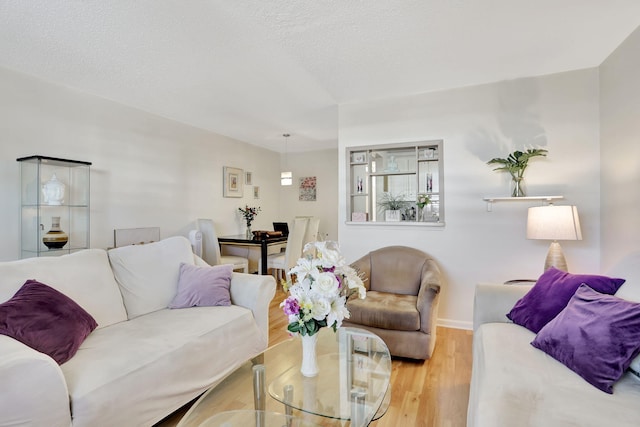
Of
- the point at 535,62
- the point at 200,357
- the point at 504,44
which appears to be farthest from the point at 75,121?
the point at 535,62

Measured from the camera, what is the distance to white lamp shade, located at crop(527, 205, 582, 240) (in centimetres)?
249

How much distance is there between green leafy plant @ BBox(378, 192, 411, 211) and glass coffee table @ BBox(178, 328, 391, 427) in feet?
7.02

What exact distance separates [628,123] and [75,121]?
4826 millimetres

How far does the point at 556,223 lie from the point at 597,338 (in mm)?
1388

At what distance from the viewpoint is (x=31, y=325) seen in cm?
156

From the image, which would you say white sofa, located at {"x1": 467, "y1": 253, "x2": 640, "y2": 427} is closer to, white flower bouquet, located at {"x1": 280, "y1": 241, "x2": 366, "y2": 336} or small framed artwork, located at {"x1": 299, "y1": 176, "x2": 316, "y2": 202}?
white flower bouquet, located at {"x1": 280, "y1": 241, "x2": 366, "y2": 336}

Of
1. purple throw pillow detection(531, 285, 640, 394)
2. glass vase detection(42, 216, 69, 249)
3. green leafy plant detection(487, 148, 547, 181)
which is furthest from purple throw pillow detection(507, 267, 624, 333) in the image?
glass vase detection(42, 216, 69, 249)

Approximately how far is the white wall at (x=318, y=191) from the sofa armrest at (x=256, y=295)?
3.78 metres

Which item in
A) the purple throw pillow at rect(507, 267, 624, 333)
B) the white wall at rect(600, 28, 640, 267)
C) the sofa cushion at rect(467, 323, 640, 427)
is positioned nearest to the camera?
the sofa cushion at rect(467, 323, 640, 427)

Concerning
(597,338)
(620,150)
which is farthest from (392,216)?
(597,338)

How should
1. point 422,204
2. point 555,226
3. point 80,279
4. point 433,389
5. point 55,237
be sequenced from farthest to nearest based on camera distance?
point 422,204 < point 55,237 < point 555,226 < point 433,389 < point 80,279

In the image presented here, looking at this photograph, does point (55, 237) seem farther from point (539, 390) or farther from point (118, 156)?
point (539, 390)

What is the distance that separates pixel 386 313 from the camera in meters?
2.55

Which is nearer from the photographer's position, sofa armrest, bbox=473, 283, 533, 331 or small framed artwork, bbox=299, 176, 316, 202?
sofa armrest, bbox=473, 283, 533, 331
